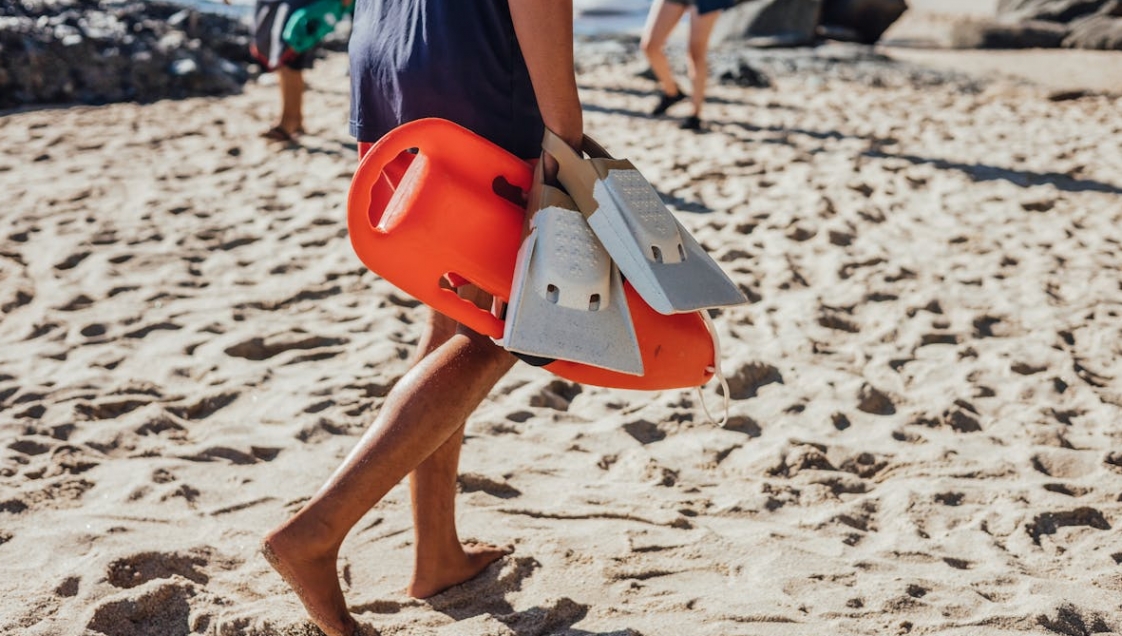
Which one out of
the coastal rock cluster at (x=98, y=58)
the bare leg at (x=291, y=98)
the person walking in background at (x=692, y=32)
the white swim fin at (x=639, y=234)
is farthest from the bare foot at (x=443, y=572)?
the coastal rock cluster at (x=98, y=58)

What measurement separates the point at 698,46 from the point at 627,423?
13.6ft

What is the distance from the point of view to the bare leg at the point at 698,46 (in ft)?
20.7

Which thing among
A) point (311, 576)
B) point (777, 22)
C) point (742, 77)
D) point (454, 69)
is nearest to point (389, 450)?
point (311, 576)

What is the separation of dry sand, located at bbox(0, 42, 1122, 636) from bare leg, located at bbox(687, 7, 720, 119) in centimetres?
123

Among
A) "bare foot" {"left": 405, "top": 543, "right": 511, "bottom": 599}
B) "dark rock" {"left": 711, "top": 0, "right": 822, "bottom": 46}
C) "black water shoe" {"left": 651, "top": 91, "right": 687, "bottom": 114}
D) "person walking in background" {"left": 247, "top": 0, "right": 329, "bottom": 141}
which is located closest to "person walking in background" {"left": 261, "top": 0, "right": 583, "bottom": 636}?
"bare foot" {"left": 405, "top": 543, "right": 511, "bottom": 599}

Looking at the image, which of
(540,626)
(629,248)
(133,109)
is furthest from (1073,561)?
(133,109)

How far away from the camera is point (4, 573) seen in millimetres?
2088

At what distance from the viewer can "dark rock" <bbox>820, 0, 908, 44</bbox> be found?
12.9 meters

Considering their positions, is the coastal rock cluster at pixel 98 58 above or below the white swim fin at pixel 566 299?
below

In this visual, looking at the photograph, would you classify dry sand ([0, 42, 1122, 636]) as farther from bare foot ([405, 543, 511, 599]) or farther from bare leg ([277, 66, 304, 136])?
bare leg ([277, 66, 304, 136])

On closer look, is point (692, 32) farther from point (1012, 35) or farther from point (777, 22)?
point (1012, 35)

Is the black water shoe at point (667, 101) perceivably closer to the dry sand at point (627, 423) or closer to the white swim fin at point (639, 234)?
the dry sand at point (627, 423)

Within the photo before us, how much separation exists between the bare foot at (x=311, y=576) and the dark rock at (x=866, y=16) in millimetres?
12693

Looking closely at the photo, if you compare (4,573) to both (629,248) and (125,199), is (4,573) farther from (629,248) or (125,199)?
(125,199)
